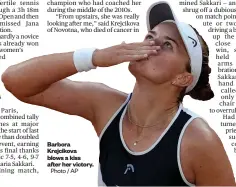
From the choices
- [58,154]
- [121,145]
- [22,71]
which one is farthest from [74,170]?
[22,71]

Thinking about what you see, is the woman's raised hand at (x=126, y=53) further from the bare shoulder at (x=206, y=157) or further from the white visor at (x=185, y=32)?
the bare shoulder at (x=206, y=157)

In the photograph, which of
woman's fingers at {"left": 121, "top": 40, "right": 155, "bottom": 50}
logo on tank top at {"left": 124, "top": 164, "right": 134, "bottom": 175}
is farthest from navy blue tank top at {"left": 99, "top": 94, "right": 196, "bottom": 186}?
woman's fingers at {"left": 121, "top": 40, "right": 155, "bottom": 50}

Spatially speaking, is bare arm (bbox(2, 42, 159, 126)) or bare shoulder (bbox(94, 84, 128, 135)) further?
bare shoulder (bbox(94, 84, 128, 135))

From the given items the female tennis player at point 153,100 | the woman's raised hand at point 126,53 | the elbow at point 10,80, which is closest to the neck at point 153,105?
the female tennis player at point 153,100

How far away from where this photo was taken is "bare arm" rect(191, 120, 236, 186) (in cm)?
117

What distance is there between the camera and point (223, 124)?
4.90 feet

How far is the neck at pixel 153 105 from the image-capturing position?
1.21 m

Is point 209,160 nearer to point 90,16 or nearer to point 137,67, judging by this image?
point 137,67

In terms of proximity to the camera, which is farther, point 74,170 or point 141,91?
point 74,170

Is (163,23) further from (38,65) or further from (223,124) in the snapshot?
(223,124)

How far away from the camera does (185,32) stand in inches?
46.2

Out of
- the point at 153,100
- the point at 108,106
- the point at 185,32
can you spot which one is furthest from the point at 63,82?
the point at 185,32

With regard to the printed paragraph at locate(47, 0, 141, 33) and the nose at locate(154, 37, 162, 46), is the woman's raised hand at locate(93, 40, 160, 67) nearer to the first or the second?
the nose at locate(154, 37, 162, 46)

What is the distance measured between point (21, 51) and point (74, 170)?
1.37ft
